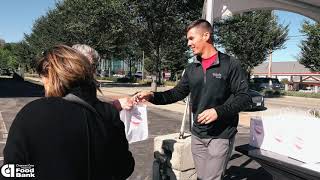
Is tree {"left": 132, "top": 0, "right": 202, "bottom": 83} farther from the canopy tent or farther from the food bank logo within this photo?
the food bank logo

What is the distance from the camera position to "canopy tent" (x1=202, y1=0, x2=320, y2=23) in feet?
24.0

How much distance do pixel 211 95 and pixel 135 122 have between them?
691 millimetres

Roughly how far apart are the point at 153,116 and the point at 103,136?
47.3 ft

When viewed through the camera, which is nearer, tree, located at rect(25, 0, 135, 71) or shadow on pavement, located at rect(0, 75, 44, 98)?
shadow on pavement, located at rect(0, 75, 44, 98)

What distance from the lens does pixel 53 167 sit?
205 cm

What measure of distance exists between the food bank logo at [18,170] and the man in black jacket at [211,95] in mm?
1779

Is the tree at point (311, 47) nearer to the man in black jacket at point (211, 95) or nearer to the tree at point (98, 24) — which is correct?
the tree at point (98, 24)

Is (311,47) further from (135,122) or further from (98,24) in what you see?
(135,122)

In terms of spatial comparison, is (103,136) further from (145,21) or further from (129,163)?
(145,21)

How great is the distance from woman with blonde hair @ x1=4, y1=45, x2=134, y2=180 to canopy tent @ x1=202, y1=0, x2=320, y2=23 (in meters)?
5.24

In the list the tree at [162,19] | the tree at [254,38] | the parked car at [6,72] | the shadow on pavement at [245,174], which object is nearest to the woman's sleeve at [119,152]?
the shadow on pavement at [245,174]

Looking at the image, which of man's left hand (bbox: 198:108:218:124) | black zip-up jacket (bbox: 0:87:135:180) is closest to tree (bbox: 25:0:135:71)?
man's left hand (bbox: 198:108:218:124)

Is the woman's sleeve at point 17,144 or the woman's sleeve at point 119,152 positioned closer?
the woman's sleeve at point 17,144

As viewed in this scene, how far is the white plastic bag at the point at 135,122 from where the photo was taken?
3848mm
